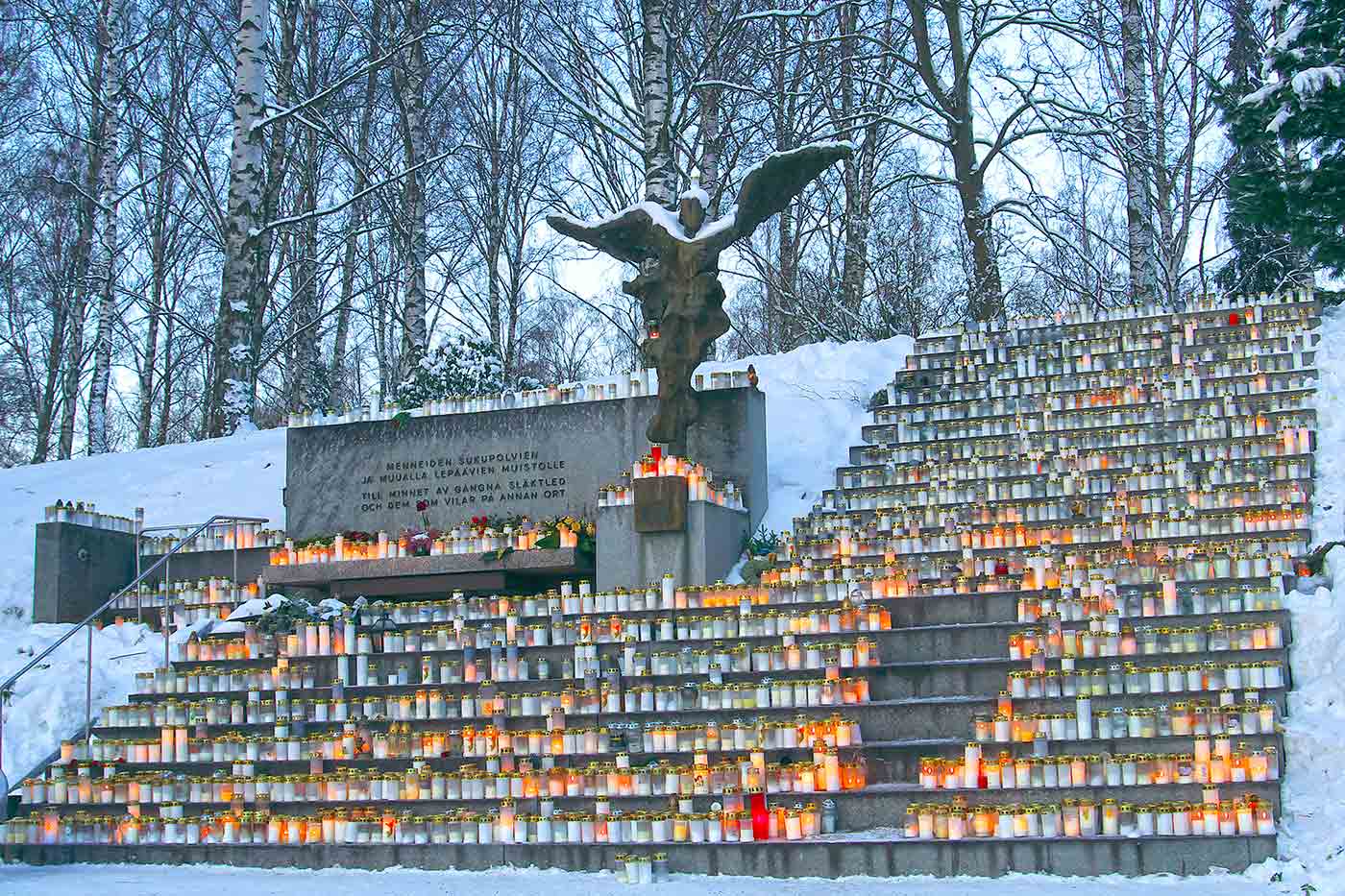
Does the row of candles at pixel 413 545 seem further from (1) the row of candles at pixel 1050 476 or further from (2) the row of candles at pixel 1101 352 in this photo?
(2) the row of candles at pixel 1101 352

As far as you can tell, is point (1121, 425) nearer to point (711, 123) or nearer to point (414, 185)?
point (711, 123)

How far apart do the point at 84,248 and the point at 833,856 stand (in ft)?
95.4

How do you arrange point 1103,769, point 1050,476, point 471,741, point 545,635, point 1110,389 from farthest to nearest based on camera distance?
point 1110,389, point 1050,476, point 545,635, point 471,741, point 1103,769

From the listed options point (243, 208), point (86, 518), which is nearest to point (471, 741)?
point (86, 518)

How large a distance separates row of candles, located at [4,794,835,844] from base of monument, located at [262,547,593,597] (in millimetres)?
4927

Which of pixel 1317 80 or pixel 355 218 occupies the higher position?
pixel 355 218

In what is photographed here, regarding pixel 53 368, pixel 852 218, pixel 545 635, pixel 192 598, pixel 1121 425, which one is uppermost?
pixel 852 218

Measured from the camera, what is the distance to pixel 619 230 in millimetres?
16344

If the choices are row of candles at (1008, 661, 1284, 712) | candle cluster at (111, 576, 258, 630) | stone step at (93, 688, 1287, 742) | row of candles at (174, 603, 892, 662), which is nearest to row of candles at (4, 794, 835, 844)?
stone step at (93, 688, 1287, 742)

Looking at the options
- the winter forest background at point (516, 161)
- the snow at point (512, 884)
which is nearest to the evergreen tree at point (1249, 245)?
the winter forest background at point (516, 161)

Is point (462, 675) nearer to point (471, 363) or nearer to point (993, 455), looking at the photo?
point (993, 455)

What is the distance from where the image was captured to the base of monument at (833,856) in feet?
29.3

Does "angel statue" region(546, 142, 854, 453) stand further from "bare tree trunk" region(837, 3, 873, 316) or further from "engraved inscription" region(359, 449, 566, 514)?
"bare tree trunk" region(837, 3, 873, 316)

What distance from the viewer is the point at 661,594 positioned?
13281 millimetres
